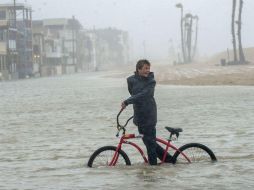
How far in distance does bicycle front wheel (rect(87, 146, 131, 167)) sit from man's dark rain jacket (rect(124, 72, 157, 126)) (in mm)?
653

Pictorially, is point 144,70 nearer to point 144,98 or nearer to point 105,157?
point 144,98

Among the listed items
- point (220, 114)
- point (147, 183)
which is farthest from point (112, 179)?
point (220, 114)

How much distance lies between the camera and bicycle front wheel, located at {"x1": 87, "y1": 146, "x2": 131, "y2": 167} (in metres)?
10.2

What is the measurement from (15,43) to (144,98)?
4190 inches

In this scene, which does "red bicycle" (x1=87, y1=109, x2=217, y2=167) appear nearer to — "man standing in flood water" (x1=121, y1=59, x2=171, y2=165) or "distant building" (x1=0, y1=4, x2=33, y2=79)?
"man standing in flood water" (x1=121, y1=59, x2=171, y2=165)

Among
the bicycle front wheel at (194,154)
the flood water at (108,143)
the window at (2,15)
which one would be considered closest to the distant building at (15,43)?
the window at (2,15)

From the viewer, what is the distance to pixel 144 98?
32.1ft

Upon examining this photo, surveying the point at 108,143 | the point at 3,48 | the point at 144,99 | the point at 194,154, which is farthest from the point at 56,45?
the point at 144,99

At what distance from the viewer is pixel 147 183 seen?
29.5 ft

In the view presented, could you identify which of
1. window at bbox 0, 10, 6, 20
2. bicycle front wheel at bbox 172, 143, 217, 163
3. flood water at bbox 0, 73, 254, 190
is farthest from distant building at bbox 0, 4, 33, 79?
bicycle front wheel at bbox 172, 143, 217, 163

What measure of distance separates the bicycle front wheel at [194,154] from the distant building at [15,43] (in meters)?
86.9

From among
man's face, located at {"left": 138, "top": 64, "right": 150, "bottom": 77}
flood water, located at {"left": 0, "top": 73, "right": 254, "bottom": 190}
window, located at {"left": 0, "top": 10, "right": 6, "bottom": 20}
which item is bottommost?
flood water, located at {"left": 0, "top": 73, "right": 254, "bottom": 190}

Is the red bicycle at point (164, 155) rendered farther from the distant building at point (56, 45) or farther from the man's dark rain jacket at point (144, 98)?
the distant building at point (56, 45)

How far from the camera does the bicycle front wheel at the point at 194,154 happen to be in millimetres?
10194
